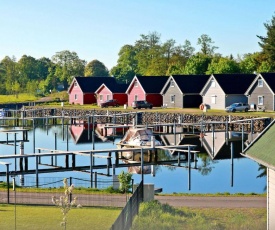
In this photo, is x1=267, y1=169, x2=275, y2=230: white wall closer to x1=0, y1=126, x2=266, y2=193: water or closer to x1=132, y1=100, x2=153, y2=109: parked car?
x1=0, y1=126, x2=266, y2=193: water

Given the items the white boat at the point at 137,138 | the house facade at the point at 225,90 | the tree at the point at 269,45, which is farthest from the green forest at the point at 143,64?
the white boat at the point at 137,138

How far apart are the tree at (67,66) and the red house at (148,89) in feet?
250

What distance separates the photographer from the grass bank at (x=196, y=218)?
22422 mm

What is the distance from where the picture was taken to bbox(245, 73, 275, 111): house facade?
268 ft

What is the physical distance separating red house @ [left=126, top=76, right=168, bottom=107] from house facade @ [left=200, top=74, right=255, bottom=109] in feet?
34.6

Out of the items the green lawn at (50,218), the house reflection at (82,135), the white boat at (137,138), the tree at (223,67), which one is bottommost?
the house reflection at (82,135)

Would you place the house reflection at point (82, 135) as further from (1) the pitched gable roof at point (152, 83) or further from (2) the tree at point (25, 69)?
(2) the tree at point (25, 69)

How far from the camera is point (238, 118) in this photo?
251ft

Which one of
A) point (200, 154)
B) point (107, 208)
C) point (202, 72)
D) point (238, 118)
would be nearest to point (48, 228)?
point (107, 208)

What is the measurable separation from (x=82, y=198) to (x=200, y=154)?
29.5m

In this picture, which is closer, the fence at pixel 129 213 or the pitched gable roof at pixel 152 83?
the fence at pixel 129 213

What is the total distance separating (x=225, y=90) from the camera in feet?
284

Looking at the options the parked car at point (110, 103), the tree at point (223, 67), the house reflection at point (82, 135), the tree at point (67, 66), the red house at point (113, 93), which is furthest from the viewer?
the tree at point (67, 66)

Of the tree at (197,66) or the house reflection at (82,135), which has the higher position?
the tree at (197,66)
